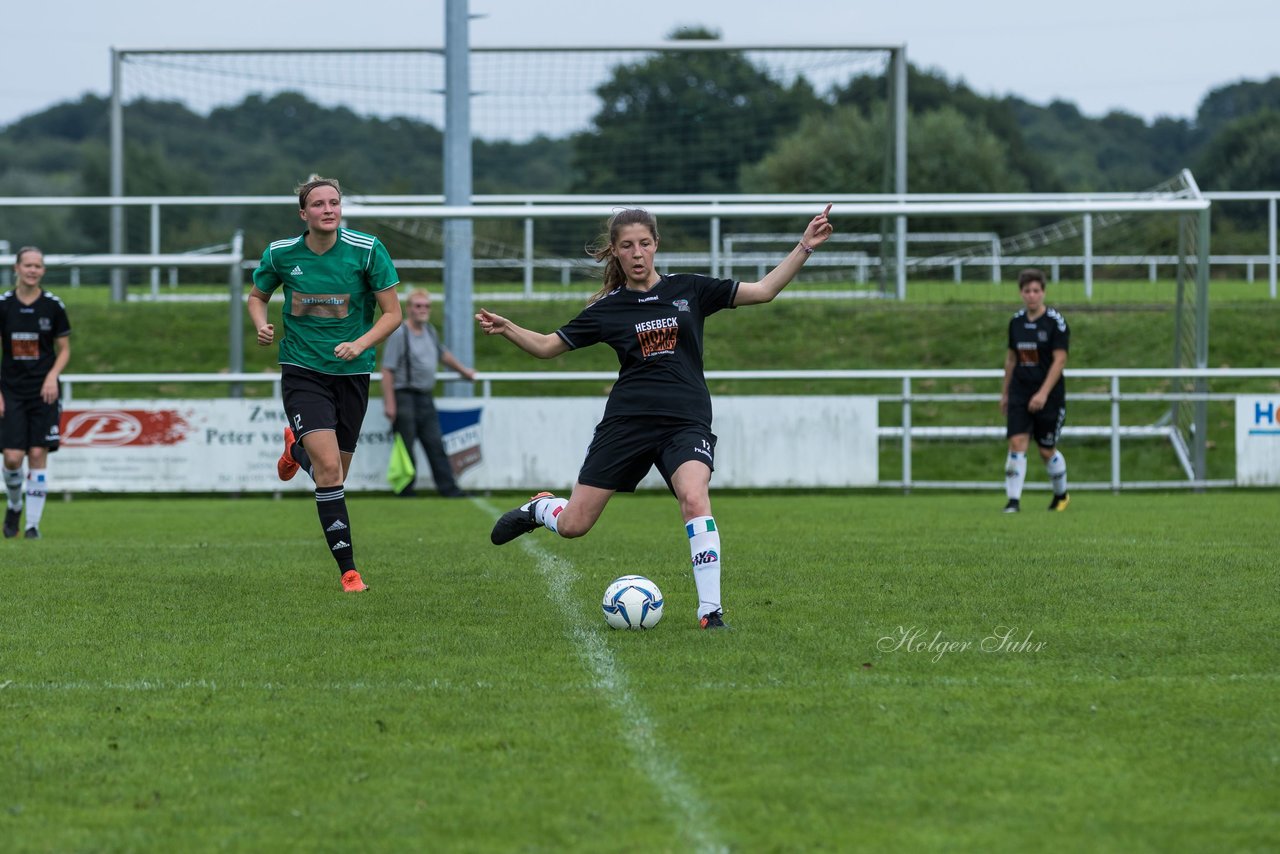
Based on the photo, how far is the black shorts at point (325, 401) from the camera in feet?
24.8

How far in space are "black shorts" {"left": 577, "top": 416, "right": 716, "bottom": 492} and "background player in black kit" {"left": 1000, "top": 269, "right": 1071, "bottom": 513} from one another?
22.2 ft

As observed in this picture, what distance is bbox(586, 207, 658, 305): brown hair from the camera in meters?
6.67

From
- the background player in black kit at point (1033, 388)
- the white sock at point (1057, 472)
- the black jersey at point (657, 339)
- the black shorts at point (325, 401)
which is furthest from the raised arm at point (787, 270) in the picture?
the white sock at point (1057, 472)

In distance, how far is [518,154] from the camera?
112 ft

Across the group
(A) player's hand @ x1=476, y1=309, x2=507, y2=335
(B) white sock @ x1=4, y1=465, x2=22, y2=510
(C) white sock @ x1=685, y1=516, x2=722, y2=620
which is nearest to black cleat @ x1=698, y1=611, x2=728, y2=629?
(C) white sock @ x1=685, y1=516, x2=722, y2=620

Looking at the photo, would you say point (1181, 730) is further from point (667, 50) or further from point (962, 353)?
point (667, 50)

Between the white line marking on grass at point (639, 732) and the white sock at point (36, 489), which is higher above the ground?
the white sock at point (36, 489)

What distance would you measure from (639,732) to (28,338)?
8149 mm

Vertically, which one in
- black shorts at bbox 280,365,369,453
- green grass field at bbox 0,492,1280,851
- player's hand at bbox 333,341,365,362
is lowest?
green grass field at bbox 0,492,1280,851

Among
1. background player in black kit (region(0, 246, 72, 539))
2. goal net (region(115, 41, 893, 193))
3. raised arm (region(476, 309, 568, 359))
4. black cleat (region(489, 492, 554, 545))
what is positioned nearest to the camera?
raised arm (region(476, 309, 568, 359))

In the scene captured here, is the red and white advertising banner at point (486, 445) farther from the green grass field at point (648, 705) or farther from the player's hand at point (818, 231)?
the player's hand at point (818, 231)

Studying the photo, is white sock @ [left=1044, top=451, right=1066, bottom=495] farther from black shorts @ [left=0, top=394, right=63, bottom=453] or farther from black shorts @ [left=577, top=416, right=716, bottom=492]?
black shorts @ [left=0, top=394, right=63, bottom=453]

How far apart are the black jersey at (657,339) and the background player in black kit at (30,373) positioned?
5.84 metres

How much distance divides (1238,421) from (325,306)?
1069 cm
